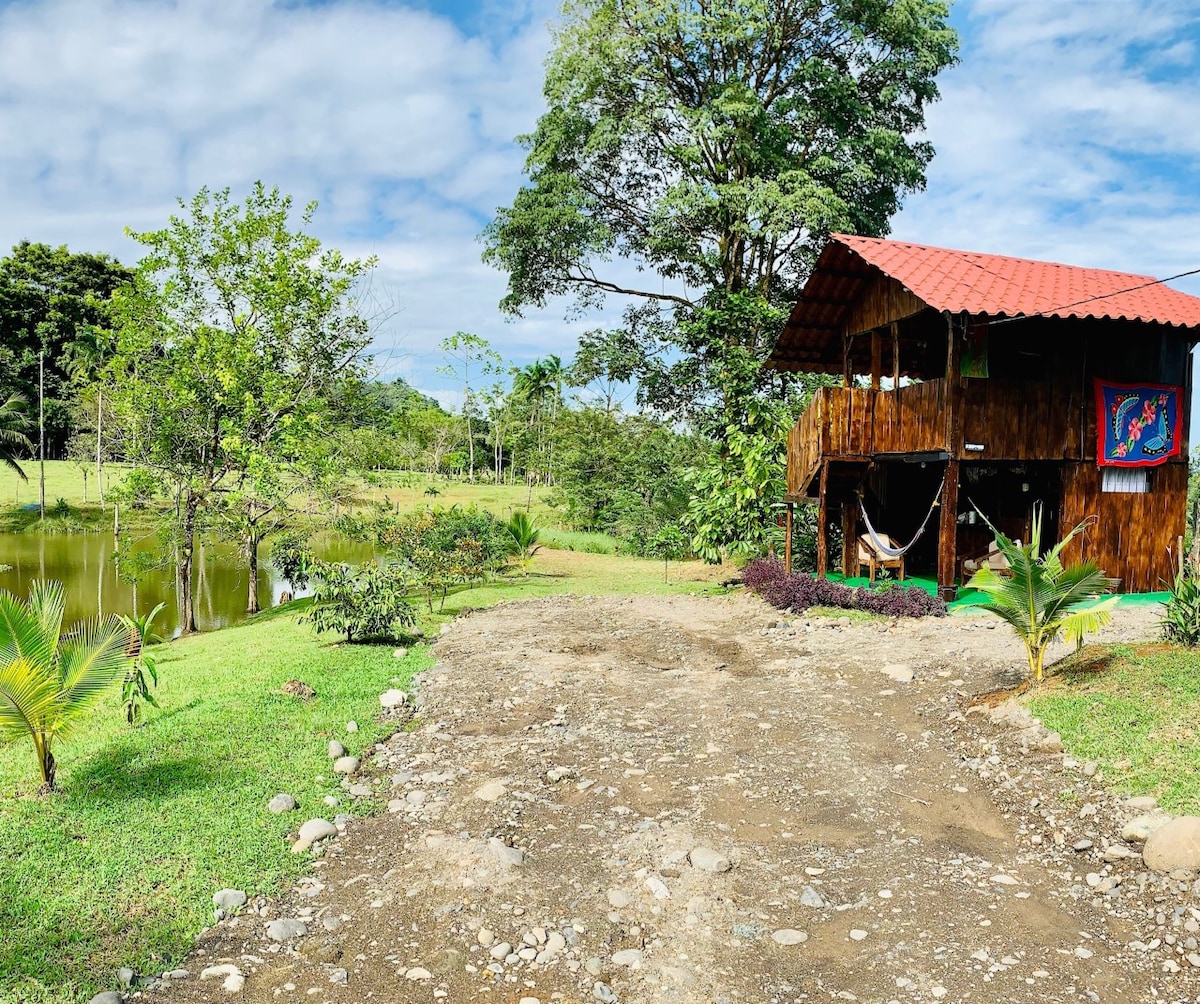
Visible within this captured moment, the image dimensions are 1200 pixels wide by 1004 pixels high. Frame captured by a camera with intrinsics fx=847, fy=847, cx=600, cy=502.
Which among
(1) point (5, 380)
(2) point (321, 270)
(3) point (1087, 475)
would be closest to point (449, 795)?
(3) point (1087, 475)

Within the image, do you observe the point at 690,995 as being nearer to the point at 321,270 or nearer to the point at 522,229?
the point at 321,270

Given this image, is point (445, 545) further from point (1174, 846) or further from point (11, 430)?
point (11, 430)

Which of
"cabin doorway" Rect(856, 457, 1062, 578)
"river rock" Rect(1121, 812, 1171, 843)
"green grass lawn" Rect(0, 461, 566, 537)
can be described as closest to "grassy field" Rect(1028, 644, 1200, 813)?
"river rock" Rect(1121, 812, 1171, 843)

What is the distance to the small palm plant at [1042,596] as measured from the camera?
7012 millimetres

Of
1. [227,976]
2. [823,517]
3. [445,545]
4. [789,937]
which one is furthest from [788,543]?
[227,976]

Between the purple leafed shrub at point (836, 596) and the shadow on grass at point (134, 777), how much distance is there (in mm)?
9134

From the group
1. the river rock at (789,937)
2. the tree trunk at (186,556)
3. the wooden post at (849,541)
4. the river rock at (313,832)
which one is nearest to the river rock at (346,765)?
the river rock at (313,832)

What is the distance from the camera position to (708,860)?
15.8ft

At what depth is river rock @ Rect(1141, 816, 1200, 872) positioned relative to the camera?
4480 mm

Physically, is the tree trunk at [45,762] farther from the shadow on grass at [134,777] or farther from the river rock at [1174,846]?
the river rock at [1174,846]

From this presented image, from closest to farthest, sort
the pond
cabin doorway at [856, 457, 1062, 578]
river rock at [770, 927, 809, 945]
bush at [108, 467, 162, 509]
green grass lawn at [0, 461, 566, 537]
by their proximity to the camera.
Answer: river rock at [770, 927, 809, 945] → bush at [108, 467, 162, 509] → cabin doorway at [856, 457, 1062, 578] → the pond → green grass lawn at [0, 461, 566, 537]

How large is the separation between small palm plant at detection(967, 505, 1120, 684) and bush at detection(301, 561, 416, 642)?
680 centimetres

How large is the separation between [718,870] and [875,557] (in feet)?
34.1

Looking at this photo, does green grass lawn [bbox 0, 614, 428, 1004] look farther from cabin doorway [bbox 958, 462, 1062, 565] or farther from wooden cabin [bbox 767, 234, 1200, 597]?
cabin doorway [bbox 958, 462, 1062, 565]
